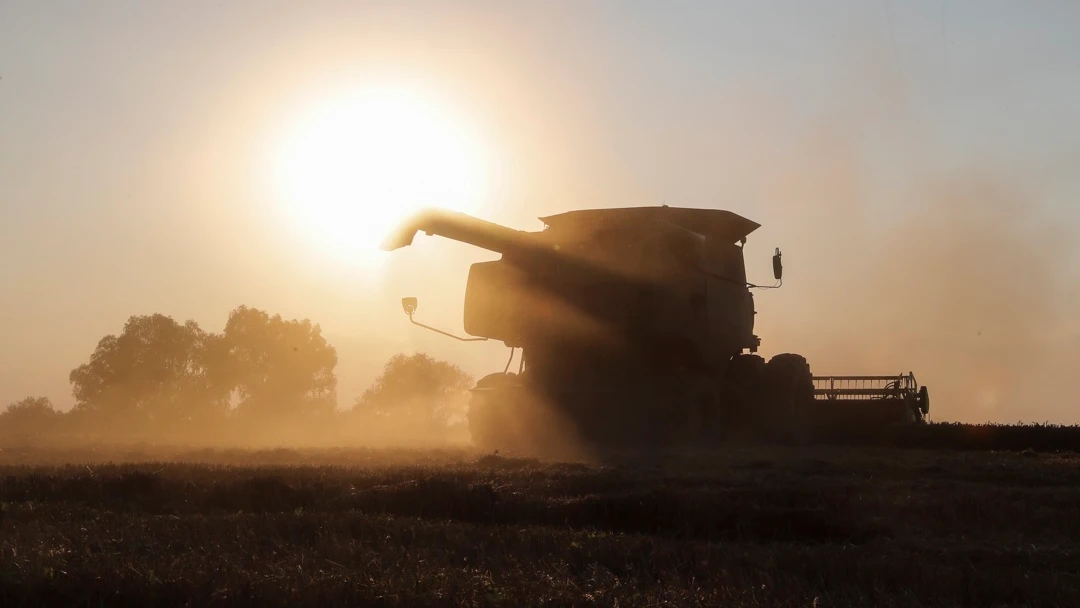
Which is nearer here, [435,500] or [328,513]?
[328,513]

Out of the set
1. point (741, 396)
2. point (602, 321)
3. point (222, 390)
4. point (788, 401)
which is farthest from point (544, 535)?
point (222, 390)

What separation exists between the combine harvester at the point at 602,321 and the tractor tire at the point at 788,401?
1.66m

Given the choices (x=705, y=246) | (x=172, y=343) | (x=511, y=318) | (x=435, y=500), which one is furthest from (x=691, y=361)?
(x=172, y=343)

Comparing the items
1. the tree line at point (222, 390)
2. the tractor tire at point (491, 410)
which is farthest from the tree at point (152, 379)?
the tractor tire at point (491, 410)

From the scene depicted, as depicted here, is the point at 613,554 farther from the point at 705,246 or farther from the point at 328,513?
the point at 705,246

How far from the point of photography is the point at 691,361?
22328 millimetres

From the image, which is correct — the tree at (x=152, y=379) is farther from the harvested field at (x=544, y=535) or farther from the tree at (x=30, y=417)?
the harvested field at (x=544, y=535)

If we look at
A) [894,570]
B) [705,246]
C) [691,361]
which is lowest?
[894,570]

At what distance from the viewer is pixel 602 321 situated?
2136 cm

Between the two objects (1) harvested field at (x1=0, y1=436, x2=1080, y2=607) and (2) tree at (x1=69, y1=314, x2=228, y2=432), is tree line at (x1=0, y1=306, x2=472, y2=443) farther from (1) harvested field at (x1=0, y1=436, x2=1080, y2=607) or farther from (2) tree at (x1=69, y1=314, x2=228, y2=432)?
(1) harvested field at (x1=0, y1=436, x2=1080, y2=607)

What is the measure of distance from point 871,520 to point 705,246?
1338 centimetres

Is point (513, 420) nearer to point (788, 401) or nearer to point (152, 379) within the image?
point (788, 401)

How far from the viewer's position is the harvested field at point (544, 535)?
6297 mm

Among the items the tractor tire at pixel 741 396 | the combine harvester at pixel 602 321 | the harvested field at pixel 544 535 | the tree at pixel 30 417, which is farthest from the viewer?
the tree at pixel 30 417
